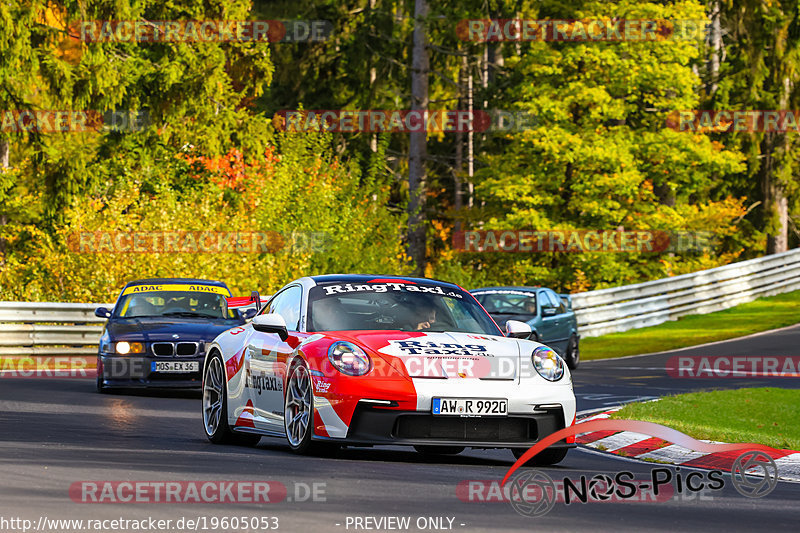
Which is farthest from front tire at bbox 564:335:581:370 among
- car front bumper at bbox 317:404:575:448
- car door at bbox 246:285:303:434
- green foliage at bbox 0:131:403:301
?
car front bumper at bbox 317:404:575:448

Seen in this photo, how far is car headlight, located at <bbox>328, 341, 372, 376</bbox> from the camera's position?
11312 millimetres

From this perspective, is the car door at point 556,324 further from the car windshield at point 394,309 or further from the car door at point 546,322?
the car windshield at point 394,309

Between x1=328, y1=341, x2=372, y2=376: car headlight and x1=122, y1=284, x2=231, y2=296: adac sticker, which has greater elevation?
x1=328, y1=341, x2=372, y2=376: car headlight

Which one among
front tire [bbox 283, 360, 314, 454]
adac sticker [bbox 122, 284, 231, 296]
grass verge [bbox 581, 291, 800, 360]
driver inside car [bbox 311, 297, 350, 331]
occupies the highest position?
driver inside car [bbox 311, 297, 350, 331]

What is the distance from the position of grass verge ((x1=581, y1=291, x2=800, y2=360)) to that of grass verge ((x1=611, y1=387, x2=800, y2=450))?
1278 centimetres

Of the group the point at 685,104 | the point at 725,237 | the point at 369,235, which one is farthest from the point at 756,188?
the point at 369,235

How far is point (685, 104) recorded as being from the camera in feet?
146

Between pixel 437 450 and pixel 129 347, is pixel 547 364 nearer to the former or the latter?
pixel 437 450

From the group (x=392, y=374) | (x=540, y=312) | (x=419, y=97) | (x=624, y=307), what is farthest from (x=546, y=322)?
(x=419, y=97)

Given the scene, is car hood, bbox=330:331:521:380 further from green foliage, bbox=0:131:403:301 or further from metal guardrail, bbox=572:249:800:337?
metal guardrail, bbox=572:249:800:337

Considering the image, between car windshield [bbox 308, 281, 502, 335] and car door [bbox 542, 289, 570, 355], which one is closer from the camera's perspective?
car windshield [bbox 308, 281, 502, 335]

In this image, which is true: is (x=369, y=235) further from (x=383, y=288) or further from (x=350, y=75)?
(x=383, y=288)

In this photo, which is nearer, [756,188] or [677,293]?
[677,293]

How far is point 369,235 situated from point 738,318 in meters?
10.3
